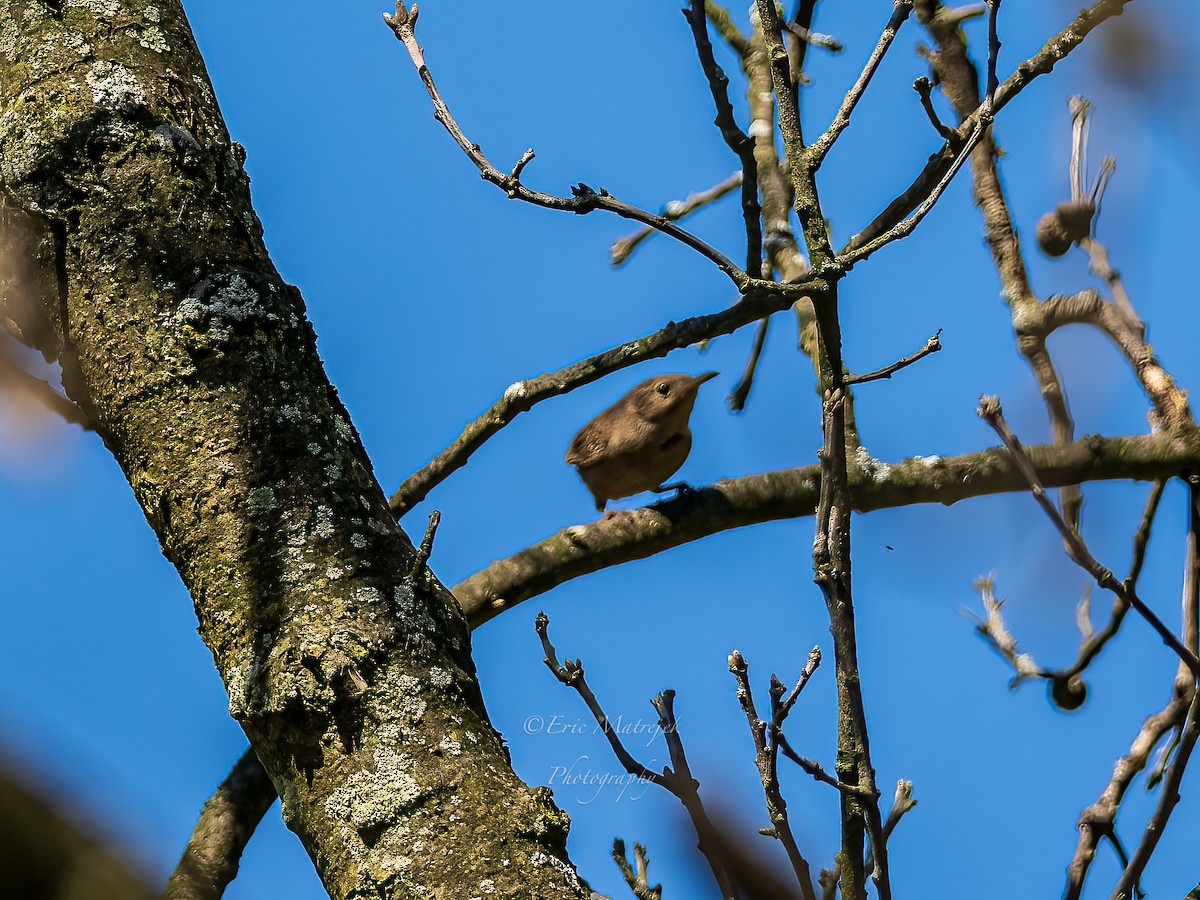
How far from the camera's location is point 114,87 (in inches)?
95.7

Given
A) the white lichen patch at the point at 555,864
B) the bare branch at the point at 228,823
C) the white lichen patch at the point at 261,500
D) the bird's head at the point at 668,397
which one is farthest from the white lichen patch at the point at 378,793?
the bird's head at the point at 668,397

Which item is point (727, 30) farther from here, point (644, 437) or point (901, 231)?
point (901, 231)

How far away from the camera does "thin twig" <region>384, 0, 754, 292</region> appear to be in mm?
2467

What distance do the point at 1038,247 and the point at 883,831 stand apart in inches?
111

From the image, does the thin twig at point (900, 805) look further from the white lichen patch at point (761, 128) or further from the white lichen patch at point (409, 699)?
the white lichen patch at point (761, 128)

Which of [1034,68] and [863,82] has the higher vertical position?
[1034,68]

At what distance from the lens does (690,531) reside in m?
3.68

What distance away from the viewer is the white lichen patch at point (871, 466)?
145 inches

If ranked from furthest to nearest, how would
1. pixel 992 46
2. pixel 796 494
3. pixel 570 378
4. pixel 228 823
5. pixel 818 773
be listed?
pixel 796 494 < pixel 570 378 < pixel 228 823 < pixel 992 46 < pixel 818 773

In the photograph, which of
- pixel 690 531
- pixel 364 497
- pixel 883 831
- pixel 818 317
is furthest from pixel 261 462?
pixel 690 531

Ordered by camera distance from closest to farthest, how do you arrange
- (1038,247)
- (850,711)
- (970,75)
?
(850,711), (1038,247), (970,75)

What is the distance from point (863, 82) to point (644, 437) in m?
2.86

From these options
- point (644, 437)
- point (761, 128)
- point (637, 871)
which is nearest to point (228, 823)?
point (637, 871)

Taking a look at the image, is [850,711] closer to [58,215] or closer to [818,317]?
[818,317]
